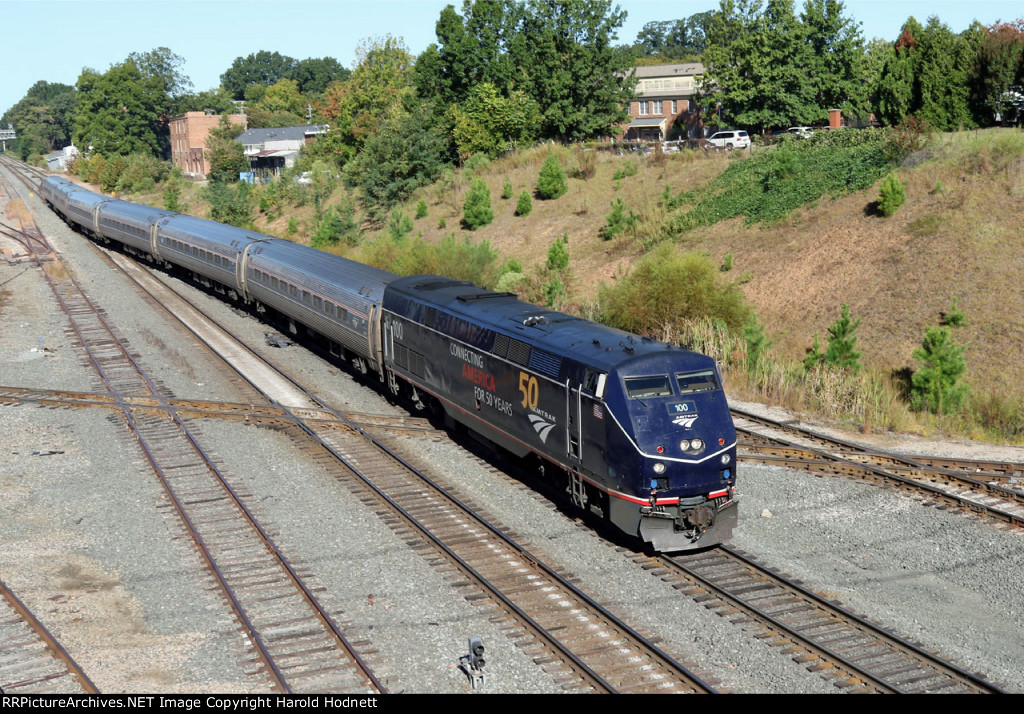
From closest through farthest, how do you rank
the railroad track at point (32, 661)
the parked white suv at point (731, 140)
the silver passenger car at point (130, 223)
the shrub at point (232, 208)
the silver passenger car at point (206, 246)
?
1. the railroad track at point (32, 661)
2. the silver passenger car at point (206, 246)
3. the silver passenger car at point (130, 223)
4. the parked white suv at point (731, 140)
5. the shrub at point (232, 208)

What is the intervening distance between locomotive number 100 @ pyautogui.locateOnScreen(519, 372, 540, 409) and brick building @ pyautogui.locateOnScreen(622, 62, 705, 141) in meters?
68.6

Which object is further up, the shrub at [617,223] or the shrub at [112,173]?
the shrub at [112,173]

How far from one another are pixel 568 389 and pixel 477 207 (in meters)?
37.7

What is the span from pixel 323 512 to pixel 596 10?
173ft

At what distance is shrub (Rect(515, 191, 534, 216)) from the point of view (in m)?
51.8

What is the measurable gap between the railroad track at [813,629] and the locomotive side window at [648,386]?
2839 millimetres

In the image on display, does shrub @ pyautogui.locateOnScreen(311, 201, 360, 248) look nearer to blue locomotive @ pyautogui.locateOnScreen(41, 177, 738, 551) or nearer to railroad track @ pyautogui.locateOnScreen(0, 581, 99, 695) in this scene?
blue locomotive @ pyautogui.locateOnScreen(41, 177, 738, 551)

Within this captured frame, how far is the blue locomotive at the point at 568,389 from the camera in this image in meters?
14.6

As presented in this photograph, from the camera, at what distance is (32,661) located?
480 inches

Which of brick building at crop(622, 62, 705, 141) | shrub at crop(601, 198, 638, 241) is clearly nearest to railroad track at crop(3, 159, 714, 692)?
shrub at crop(601, 198, 638, 241)

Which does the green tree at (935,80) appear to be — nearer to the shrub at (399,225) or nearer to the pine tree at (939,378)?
the pine tree at (939,378)

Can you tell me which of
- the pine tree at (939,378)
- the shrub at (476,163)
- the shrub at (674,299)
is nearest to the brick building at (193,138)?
the shrub at (476,163)

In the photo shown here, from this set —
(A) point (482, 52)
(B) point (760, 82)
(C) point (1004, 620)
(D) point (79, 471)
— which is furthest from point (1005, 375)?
(A) point (482, 52)
